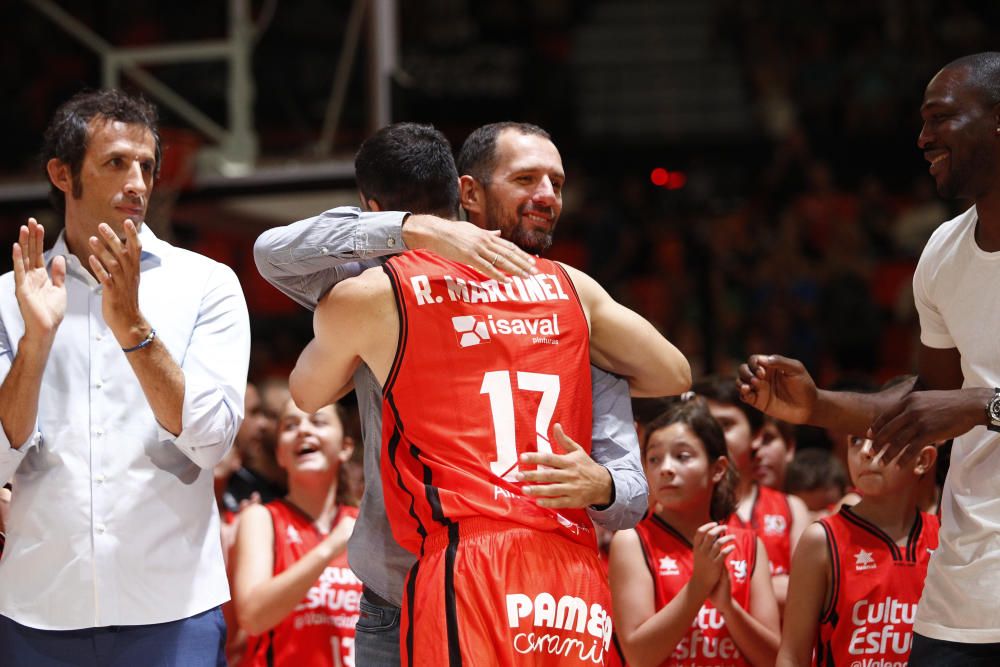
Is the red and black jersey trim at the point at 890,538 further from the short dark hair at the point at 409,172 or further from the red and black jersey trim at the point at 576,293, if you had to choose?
the short dark hair at the point at 409,172

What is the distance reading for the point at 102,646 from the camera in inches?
136

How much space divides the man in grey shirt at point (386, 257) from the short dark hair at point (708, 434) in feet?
4.20

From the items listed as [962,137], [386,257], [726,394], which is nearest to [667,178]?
[726,394]

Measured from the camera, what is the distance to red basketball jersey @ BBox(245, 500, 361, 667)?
515 centimetres

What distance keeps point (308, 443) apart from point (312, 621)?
0.75m

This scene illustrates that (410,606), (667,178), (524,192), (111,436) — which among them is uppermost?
(667,178)

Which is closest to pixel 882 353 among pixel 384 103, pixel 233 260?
pixel 384 103

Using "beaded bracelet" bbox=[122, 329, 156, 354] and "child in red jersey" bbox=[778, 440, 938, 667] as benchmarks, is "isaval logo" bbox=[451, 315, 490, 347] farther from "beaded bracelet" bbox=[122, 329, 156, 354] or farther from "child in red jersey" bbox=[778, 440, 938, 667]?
"child in red jersey" bbox=[778, 440, 938, 667]

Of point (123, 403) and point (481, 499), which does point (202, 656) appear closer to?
point (123, 403)

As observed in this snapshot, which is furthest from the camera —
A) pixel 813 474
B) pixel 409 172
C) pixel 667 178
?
pixel 667 178

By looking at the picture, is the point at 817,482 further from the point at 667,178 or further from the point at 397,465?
the point at 667,178

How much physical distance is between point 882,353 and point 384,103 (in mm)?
5148

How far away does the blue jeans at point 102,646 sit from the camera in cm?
345

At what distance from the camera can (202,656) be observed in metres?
3.54
